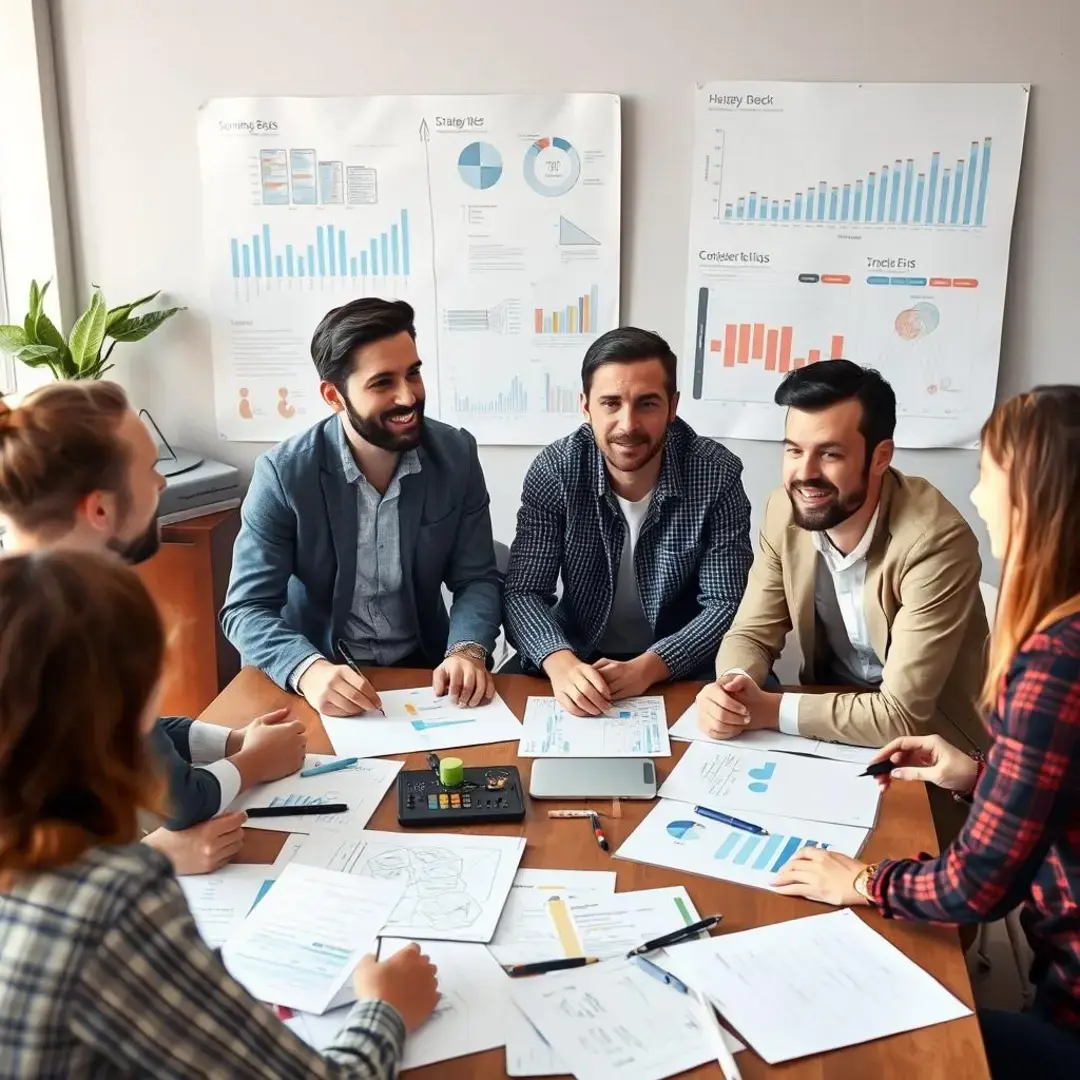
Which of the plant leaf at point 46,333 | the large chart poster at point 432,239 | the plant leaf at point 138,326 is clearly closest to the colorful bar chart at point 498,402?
the large chart poster at point 432,239

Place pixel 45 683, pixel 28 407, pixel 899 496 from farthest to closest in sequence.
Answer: pixel 899 496, pixel 28 407, pixel 45 683

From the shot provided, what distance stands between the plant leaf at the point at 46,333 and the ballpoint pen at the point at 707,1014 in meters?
2.55

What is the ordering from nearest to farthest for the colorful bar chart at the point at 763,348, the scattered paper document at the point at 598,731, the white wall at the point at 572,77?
the scattered paper document at the point at 598,731
the white wall at the point at 572,77
the colorful bar chart at the point at 763,348

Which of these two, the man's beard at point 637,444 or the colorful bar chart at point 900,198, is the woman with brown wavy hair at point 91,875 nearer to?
the man's beard at point 637,444

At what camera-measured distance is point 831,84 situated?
2953 mm

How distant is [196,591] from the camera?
3088mm

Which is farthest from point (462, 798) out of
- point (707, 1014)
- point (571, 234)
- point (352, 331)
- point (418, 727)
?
point (571, 234)

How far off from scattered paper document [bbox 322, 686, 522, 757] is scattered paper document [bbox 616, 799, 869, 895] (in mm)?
321

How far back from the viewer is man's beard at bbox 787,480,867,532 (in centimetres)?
193

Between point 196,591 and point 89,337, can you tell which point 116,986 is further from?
point 89,337

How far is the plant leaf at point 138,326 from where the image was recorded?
3.12 meters

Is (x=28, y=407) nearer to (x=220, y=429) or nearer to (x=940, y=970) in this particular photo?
(x=940, y=970)

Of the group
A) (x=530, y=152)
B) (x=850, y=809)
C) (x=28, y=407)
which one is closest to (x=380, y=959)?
(x=850, y=809)

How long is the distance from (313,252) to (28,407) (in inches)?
75.4
